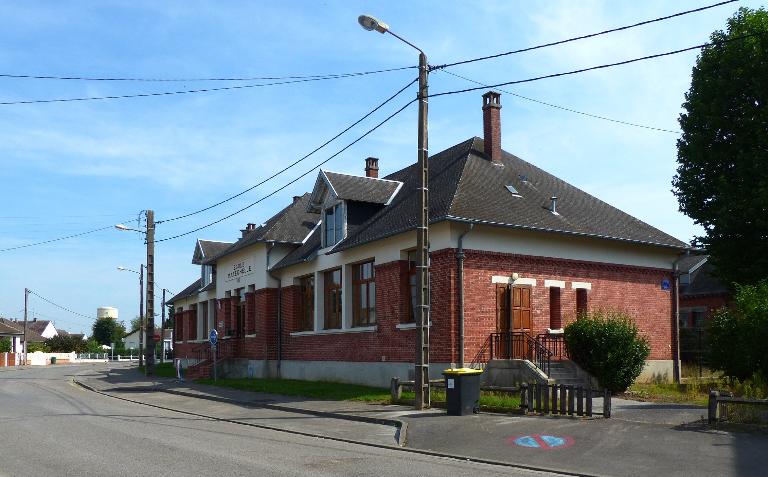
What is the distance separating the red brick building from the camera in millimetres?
21984

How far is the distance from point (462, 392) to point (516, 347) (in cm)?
590

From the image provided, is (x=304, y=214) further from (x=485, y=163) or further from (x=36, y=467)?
(x=36, y=467)

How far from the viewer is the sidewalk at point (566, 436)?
11031 mm

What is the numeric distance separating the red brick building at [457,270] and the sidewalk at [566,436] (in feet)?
13.7

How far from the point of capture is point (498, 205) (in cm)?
2334

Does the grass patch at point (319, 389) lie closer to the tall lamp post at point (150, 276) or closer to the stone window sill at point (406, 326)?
the stone window sill at point (406, 326)

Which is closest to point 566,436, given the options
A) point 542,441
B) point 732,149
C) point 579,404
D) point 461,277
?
point 542,441

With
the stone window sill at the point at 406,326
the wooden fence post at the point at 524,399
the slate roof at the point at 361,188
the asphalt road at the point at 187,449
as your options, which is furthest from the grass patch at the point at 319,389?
the slate roof at the point at 361,188

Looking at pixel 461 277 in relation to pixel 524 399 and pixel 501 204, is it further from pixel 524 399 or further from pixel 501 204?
pixel 524 399

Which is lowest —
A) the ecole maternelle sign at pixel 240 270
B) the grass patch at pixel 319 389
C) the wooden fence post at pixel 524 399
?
the grass patch at pixel 319 389

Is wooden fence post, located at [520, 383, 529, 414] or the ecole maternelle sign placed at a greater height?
the ecole maternelle sign

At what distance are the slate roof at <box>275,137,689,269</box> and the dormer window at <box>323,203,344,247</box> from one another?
2.47ft

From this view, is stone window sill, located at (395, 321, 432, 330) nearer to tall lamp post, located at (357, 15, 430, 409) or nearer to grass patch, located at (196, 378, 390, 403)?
grass patch, located at (196, 378, 390, 403)

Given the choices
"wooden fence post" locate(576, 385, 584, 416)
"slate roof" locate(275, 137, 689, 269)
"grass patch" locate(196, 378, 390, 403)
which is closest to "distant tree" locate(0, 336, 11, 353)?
"grass patch" locate(196, 378, 390, 403)
